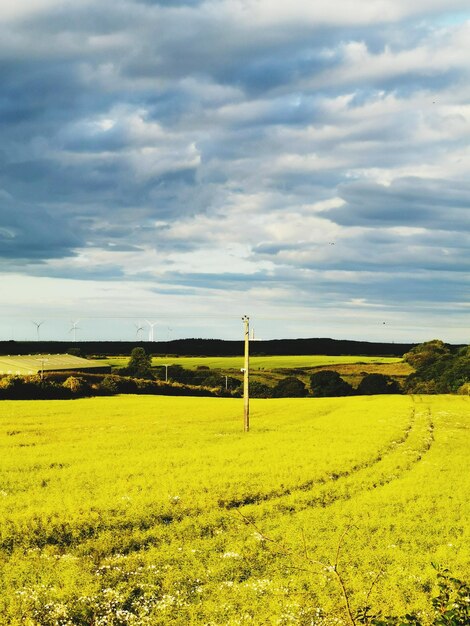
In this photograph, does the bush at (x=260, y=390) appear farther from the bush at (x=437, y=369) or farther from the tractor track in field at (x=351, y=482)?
the tractor track in field at (x=351, y=482)

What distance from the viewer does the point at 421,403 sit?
300 feet

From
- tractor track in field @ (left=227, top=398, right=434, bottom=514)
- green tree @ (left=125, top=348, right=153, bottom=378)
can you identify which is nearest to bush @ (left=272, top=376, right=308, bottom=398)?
green tree @ (left=125, top=348, right=153, bottom=378)

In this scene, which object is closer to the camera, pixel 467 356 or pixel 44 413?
pixel 44 413

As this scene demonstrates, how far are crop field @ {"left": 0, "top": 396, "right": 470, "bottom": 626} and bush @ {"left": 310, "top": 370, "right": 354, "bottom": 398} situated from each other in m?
89.8

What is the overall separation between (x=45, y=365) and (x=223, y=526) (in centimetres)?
12418

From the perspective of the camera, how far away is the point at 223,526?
24.3 meters

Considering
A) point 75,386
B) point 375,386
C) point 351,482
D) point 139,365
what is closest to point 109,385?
point 75,386

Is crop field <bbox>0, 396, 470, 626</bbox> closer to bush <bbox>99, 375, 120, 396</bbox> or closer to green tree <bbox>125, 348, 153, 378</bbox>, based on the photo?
bush <bbox>99, 375, 120, 396</bbox>

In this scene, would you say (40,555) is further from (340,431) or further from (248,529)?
(340,431)

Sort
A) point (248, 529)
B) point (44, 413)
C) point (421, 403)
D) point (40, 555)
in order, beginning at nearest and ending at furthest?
point (40, 555), point (248, 529), point (44, 413), point (421, 403)

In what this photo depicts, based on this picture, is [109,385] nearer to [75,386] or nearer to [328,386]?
[75,386]

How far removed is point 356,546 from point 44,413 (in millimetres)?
55221

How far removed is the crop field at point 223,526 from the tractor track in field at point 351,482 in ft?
0.45

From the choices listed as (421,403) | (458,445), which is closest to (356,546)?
(458,445)
